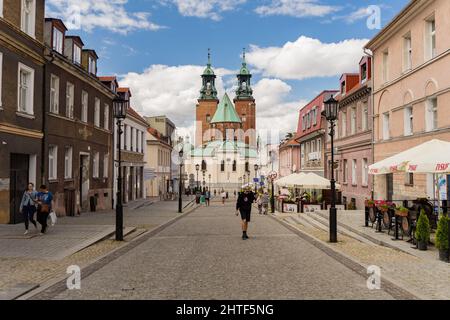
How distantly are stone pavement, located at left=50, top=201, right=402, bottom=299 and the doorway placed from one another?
21.1 ft

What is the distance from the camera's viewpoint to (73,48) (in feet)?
80.8

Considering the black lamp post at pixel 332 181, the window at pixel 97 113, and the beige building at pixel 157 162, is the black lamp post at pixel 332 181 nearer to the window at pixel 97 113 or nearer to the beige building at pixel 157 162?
the window at pixel 97 113

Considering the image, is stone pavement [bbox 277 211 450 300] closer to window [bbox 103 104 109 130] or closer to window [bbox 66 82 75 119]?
window [bbox 66 82 75 119]

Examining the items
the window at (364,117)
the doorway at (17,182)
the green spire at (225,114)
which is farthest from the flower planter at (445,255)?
the green spire at (225,114)

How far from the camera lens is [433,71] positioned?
1820 cm

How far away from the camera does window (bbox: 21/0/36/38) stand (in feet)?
60.6

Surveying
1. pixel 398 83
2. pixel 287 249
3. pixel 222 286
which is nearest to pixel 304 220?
pixel 398 83

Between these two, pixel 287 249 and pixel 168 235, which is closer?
pixel 287 249

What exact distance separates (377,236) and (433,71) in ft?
24.6

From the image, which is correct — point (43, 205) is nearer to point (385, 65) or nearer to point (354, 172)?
point (385, 65)

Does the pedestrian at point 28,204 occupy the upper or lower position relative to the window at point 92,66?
lower

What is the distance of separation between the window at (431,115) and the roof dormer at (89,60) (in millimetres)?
18154

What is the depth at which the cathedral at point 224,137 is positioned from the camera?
105 m

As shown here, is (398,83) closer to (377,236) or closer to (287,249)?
(377,236)
